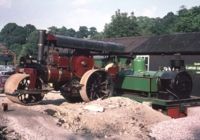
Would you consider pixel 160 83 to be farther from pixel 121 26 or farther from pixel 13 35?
pixel 13 35

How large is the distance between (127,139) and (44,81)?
506 cm

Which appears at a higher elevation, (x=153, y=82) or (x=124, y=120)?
(x=153, y=82)

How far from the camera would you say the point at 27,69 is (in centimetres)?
1448

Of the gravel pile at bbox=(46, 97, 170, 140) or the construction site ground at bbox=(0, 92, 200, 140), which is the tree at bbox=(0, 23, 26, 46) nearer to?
the gravel pile at bbox=(46, 97, 170, 140)

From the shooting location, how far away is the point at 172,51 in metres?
24.1

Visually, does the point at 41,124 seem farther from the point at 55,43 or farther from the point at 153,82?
the point at 153,82

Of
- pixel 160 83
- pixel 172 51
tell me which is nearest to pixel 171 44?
pixel 172 51

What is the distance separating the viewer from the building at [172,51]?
23.0 metres

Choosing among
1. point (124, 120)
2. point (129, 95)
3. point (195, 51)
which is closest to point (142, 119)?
point (124, 120)

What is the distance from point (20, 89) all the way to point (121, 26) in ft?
143

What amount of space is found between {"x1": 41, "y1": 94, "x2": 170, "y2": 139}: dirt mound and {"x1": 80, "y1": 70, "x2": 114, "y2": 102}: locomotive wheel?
92 cm

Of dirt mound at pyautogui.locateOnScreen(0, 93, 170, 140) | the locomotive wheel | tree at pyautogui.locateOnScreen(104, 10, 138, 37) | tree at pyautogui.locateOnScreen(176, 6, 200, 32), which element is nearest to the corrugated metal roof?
the locomotive wheel

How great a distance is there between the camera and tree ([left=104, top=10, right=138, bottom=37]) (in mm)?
56794

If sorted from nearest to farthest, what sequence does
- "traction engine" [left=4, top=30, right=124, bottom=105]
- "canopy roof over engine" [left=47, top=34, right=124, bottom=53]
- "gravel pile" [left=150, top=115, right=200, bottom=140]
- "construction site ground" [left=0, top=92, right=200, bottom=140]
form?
1. "construction site ground" [left=0, top=92, right=200, bottom=140]
2. "gravel pile" [left=150, top=115, right=200, bottom=140]
3. "traction engine" [left=4, top=30, right=124, bottom=105]
4. "canopy roof over engine" [left=47, top=34, right=124, bottom=53]
